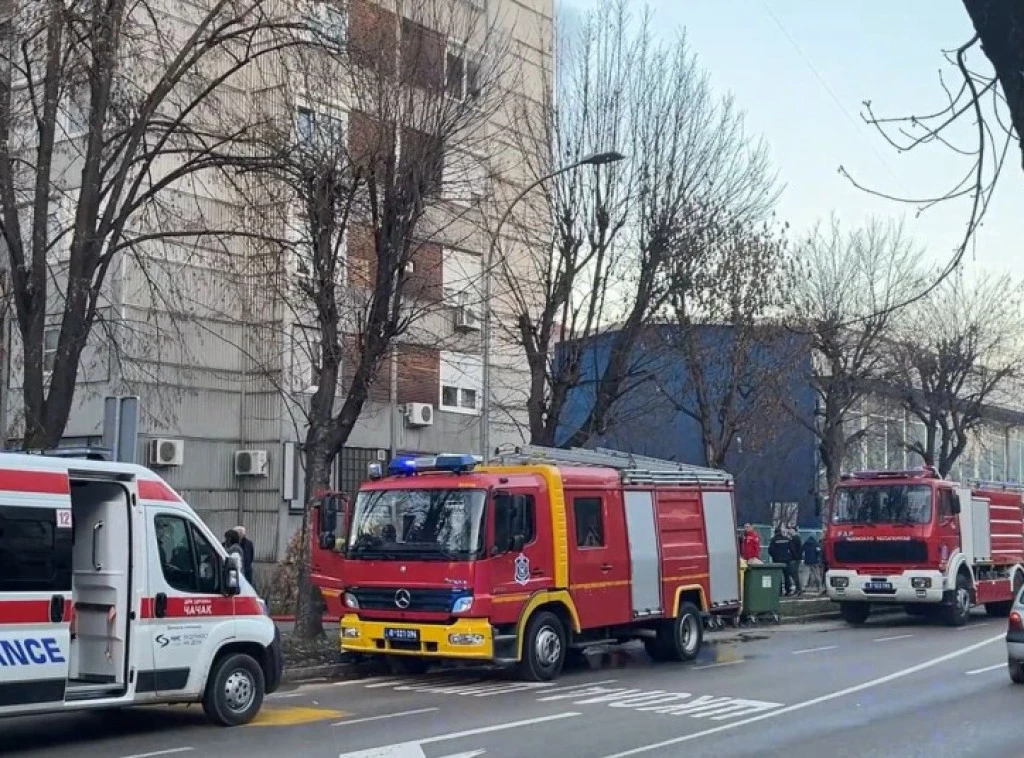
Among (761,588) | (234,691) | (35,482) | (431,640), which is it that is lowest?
(234,691)

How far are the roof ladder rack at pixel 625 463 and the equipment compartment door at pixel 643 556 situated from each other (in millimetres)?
320

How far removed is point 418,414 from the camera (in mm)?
27781

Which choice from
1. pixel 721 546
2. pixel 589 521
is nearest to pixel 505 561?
pixel 589 521

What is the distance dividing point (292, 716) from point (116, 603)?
2389 mm

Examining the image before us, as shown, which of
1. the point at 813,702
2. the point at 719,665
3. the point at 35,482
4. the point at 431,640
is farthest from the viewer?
the point at 719,665

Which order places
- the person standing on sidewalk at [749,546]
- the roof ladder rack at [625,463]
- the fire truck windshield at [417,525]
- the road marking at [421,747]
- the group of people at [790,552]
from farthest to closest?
the group of people at [790,552] < the person standing on sidewalk at [749,546] < the roof ladder rack at [625,463] < the fire truck windshield at [417,525] < the road marking at [421,747]

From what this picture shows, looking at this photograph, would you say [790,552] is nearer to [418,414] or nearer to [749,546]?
[749,546]

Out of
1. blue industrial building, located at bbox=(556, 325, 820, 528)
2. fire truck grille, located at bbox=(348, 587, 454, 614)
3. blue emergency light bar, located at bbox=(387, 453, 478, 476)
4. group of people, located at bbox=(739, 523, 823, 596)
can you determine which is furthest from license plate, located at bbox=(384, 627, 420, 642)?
group of people, located at bbox=(739, 523, 823, 596)

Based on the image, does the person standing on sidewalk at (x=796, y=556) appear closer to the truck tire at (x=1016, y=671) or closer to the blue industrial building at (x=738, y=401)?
the blue industrial building at (x=738, y=401)

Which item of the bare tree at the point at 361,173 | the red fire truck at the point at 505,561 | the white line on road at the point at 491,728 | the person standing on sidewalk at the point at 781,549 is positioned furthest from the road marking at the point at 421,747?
the person standing on sidewalk at the point at 781,549

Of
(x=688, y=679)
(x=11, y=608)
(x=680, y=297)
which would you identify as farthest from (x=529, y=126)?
(x=11, y=608)

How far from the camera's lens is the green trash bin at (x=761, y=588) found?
82.5ft

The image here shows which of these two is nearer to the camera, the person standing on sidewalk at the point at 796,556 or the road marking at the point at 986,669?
the road marking at the point at 986,669

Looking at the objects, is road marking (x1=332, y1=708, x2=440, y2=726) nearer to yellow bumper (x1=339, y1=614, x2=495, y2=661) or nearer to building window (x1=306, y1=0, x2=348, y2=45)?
yellow bumper (x1=339, y1=614, x2=495, y2=661)
